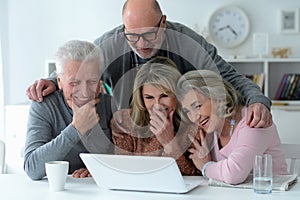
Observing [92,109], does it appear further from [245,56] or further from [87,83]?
[245,56]

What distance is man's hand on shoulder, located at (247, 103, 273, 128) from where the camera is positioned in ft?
5.28

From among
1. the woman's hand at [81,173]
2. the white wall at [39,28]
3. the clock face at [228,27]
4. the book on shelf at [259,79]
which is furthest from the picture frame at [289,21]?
the woman's hand at [81,173]

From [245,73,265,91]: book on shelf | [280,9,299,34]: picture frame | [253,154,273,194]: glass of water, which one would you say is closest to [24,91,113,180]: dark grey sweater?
[253,154,273,194]: glass of water

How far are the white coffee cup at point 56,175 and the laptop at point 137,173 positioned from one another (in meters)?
0.08

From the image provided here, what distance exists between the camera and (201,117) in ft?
5.41

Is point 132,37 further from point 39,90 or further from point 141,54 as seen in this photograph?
point 39,90

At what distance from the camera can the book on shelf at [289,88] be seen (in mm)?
4383

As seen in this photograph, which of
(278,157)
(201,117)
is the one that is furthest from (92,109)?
(278,157)

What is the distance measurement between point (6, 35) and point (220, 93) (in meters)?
3.48

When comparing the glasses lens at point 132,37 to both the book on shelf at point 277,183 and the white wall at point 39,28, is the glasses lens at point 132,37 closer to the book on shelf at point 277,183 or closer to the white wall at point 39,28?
the book on shelf at point 277,183

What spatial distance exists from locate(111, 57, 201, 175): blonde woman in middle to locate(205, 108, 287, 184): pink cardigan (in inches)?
4.8

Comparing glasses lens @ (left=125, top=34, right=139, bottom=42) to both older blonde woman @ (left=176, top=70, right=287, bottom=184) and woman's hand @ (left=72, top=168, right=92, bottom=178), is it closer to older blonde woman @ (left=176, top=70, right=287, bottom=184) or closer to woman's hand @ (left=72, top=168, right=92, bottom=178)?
older blonde woman @ (left=176, top=70, right=287, bottom=184)

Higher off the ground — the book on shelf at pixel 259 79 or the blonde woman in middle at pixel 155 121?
the blonde woman in middle at pixel 155 121

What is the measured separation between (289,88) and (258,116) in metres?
2.91
